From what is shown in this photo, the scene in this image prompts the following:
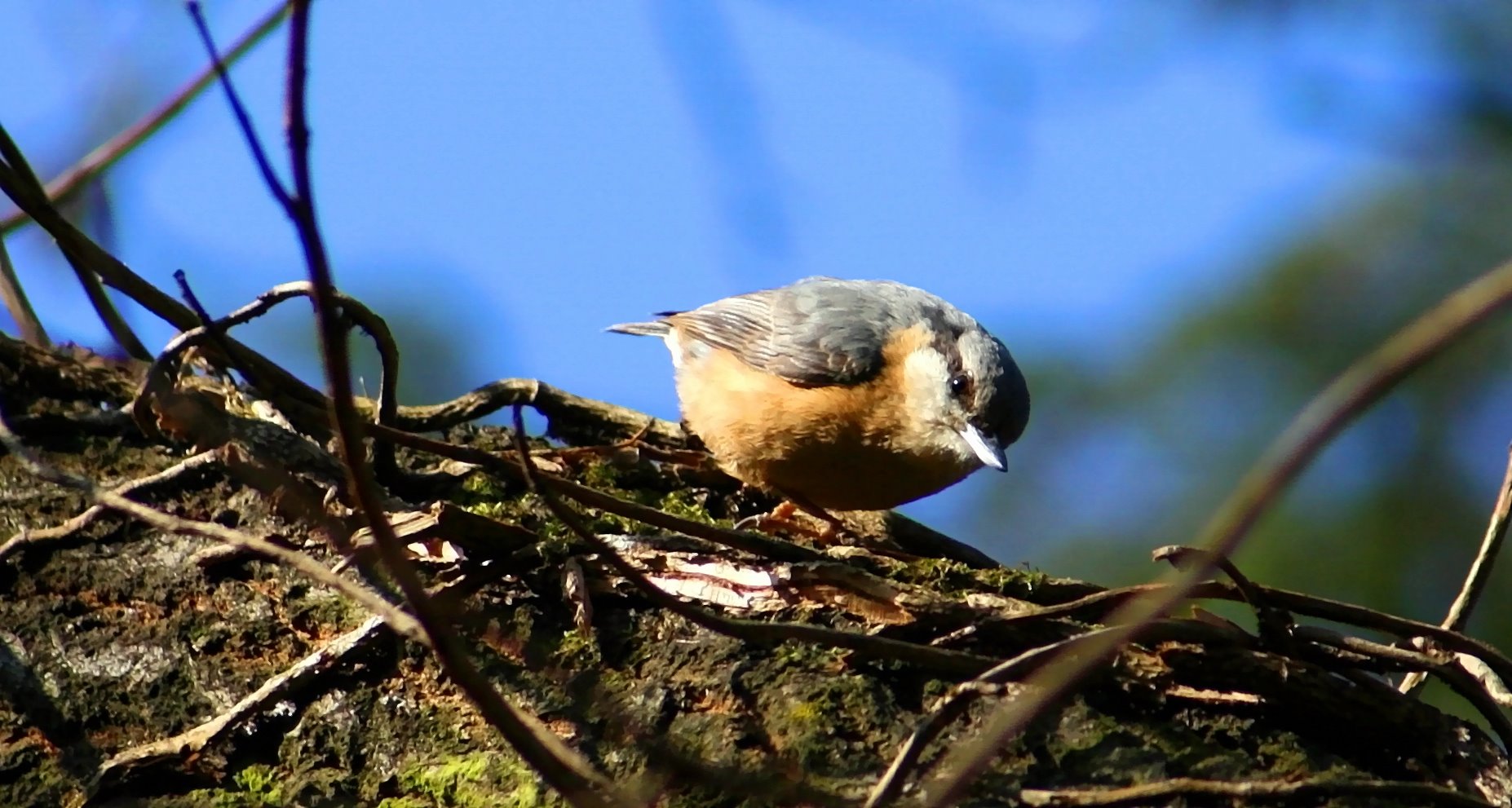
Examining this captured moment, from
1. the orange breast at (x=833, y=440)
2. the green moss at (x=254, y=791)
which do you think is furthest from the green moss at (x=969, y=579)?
the orange breast at (x=833, y=440)

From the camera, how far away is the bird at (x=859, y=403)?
13.2ft

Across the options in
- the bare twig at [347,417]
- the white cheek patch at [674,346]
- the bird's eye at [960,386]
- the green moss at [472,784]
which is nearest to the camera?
the bare twig at [347,417]

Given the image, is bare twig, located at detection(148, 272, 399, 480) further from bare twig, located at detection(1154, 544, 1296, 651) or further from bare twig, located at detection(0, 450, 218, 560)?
bare twig, located at detection(1154, 544, 1296, 651)

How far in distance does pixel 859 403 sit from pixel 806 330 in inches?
17.3

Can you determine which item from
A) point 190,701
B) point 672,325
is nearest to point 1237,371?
point 672,325

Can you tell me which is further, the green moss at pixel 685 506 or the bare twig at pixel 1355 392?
the green moss at pixel 685 506

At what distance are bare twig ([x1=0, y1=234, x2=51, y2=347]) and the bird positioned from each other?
1620 mm

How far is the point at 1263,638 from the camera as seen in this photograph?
2.09m

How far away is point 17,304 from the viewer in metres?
3.37

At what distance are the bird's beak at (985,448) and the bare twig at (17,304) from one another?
7.80ft

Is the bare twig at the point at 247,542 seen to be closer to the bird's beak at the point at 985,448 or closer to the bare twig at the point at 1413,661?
the bare twig at the point at 1413,661

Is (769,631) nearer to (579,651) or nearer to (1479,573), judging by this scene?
(579,651)

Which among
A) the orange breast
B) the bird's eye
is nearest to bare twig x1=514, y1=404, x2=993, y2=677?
the orange breast

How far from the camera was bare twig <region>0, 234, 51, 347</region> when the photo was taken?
3301 mm
